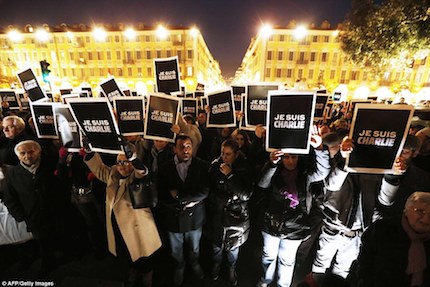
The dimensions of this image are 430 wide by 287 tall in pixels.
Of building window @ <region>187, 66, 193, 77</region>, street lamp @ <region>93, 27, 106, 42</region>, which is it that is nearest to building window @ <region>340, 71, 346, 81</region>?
building window @ <region>187, 66, 193, 77</region>

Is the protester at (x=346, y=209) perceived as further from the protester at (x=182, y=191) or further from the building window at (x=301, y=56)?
the building window at (x=301, y=56)

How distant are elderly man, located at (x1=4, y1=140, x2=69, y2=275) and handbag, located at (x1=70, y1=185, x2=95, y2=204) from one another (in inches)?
9.1

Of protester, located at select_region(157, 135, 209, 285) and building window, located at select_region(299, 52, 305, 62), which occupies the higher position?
building window, located at select_region(299, 52, 305, 62)

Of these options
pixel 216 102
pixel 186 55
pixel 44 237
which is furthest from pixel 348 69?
pixel 44 237

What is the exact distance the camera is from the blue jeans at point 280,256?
289cm

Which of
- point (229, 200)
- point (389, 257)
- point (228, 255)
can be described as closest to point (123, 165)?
point (229, 200)

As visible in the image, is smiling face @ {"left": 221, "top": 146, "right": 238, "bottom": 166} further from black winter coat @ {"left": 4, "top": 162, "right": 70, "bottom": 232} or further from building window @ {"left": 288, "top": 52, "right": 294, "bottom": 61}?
building window @ {"left": 288, "top": 52, "right": 294, "bottom": 61}

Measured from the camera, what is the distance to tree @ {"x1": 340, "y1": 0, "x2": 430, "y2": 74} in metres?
Answer: 12.8

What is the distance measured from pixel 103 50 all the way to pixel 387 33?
50.5 metres

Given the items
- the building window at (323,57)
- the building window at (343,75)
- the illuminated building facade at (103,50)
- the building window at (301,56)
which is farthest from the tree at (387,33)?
the illuminated building facade at (103,50)

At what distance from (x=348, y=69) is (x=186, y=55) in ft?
114

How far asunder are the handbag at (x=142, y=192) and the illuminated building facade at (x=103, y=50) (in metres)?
47.7

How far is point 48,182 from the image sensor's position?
3.19m

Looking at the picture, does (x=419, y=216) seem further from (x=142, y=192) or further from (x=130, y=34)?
(x=130, y=34)
